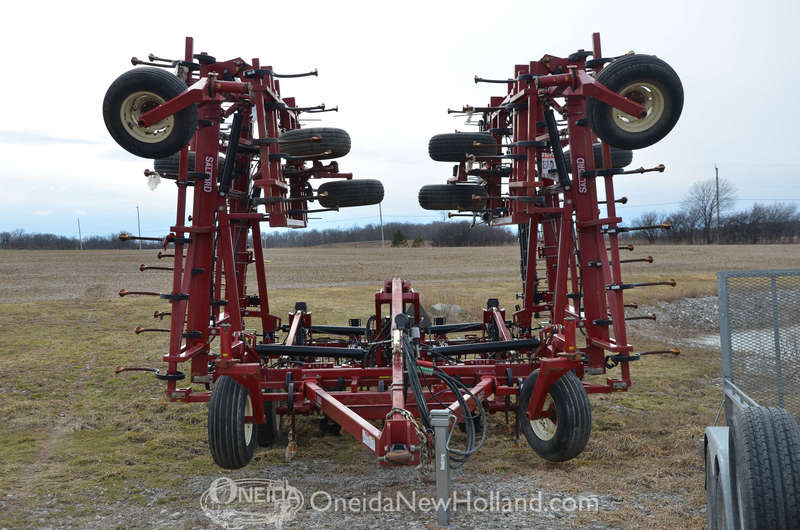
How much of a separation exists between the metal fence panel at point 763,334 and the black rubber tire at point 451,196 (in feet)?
18.5

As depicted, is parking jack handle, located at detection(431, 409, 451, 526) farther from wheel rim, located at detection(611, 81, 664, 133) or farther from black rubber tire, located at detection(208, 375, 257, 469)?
wheel rim, located at detection(611, 81, 664, 133)

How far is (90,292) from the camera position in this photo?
2700 centimetres

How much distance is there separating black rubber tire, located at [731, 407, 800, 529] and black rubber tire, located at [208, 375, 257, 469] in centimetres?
386

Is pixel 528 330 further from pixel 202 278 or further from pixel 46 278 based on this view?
pixel 46 278

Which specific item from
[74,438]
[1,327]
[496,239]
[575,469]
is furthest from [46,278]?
[496,239]

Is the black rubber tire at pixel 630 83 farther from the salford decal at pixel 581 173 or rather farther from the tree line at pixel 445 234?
the tree line at pixel 445 234

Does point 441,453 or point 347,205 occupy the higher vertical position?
point 347,205

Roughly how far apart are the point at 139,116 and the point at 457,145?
→ 4.19 m

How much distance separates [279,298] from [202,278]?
17.8 m

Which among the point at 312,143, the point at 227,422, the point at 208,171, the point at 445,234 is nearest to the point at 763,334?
the point at 227,422

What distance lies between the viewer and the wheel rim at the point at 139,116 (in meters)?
6.51

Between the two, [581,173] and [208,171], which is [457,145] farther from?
[208,171]

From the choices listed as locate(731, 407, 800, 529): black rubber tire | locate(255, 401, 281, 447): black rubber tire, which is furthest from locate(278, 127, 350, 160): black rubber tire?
locate(731, 407, 800, 529): black rubber tire

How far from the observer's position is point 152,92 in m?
6.50
